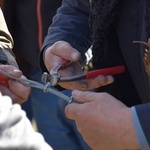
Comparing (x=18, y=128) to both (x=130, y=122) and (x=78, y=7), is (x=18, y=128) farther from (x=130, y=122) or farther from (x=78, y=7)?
(x=78, y=7)

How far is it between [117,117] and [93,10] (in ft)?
1.24

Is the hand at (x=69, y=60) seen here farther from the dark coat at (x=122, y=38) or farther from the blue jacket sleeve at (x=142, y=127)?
the blue jacket sleeve at (x=142, y=127)

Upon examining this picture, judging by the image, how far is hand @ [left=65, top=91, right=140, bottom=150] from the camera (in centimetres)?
105

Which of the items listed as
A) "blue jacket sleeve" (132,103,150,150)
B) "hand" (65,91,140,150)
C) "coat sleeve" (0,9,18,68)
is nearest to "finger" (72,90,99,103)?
"hand" (65,91,140,150)

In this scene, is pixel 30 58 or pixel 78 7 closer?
pixel 78 7

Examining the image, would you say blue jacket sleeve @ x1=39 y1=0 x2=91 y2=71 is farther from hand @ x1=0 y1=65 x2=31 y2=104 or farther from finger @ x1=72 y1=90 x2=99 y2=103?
finger @ x1=72 y1=90 x2=99 y2=103

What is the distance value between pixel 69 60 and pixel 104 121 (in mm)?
322

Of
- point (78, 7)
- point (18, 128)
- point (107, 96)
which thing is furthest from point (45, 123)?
point (18, 128)

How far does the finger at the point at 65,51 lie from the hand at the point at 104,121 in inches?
8.2

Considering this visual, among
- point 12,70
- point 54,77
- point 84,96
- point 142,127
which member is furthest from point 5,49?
point 142,127

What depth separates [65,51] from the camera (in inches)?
53.6

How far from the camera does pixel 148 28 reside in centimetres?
116

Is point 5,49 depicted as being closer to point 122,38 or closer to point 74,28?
point 74,28

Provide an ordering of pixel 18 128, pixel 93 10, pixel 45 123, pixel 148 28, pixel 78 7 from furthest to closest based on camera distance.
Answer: pixel 45 123 < pixel 78 7 < pixel 93 10 < pixel 148 28 < pixel 18 128
